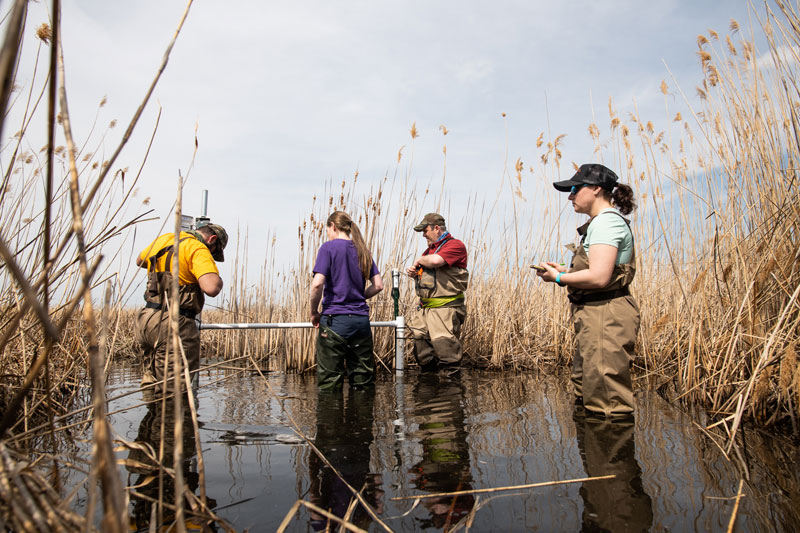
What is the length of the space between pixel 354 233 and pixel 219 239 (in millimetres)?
1150

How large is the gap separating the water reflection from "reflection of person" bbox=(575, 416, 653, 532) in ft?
4.32

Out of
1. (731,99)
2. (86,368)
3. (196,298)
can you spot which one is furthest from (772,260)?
(86,368)

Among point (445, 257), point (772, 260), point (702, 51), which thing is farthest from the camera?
point (445, 257)

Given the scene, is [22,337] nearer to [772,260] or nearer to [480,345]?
[772,260]

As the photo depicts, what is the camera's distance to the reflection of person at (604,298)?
268cm

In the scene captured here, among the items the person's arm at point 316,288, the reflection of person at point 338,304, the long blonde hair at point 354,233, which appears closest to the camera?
the person's arm at point 316,288

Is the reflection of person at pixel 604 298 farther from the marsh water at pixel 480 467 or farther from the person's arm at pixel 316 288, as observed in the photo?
the person's arm at pixel 316 288

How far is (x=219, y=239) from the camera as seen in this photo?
390 centimetres

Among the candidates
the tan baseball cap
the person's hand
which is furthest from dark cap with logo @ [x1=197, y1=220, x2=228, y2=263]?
the person's hand

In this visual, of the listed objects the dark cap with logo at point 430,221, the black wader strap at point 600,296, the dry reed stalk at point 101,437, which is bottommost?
the dry reed stalk at point 101,437

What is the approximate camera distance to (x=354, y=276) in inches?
168

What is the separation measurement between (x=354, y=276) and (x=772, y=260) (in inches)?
115

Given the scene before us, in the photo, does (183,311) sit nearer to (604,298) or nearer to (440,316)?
(440,316)

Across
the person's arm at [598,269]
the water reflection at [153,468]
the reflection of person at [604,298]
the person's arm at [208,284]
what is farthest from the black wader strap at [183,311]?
the person's arm at [598,269]
